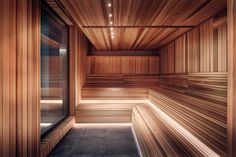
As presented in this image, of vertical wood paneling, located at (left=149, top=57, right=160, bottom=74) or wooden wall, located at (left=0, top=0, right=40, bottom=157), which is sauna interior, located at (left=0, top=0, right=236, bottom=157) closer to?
wooden wall, located at (left=0, top=0, right=40, bottom=157)

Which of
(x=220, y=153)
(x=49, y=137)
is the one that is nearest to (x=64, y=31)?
(x=49, y=137)

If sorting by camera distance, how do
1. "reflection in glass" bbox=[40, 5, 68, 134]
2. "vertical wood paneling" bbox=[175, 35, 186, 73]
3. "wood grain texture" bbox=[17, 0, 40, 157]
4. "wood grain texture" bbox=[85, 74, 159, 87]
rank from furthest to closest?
"wood grain texture" bbox=[85, 74, 159, 87] < "vertical wood paneling" bbox=[175, 35, 186, 73] < "reflection in glass" bbox=[40, 5, 68, 134] < "wood grain texture" bbox=[17, 0, 40, 157]

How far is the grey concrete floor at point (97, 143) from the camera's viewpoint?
9.54 feet

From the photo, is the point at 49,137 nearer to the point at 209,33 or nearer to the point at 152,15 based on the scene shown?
the point at 152,15

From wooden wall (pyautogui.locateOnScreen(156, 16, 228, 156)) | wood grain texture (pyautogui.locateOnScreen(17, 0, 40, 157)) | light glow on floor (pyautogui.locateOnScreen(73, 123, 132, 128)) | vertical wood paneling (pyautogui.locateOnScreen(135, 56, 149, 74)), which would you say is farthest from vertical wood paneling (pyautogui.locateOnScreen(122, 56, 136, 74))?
wood grain texture (pyautogui.locateOnScreen(17, 0, 40, 157))

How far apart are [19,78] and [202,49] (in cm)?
311

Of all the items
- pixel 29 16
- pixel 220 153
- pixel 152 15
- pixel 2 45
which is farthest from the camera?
pixel 152 15

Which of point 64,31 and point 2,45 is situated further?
point 64,31

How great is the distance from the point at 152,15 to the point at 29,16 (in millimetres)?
1797

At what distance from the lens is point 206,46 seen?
3.20 meters

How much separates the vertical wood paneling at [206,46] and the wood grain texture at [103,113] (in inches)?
86.4

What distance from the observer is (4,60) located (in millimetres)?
1681

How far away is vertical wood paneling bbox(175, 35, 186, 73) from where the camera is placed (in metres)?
4.22

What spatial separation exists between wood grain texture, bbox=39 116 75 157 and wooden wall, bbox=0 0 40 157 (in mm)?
323
